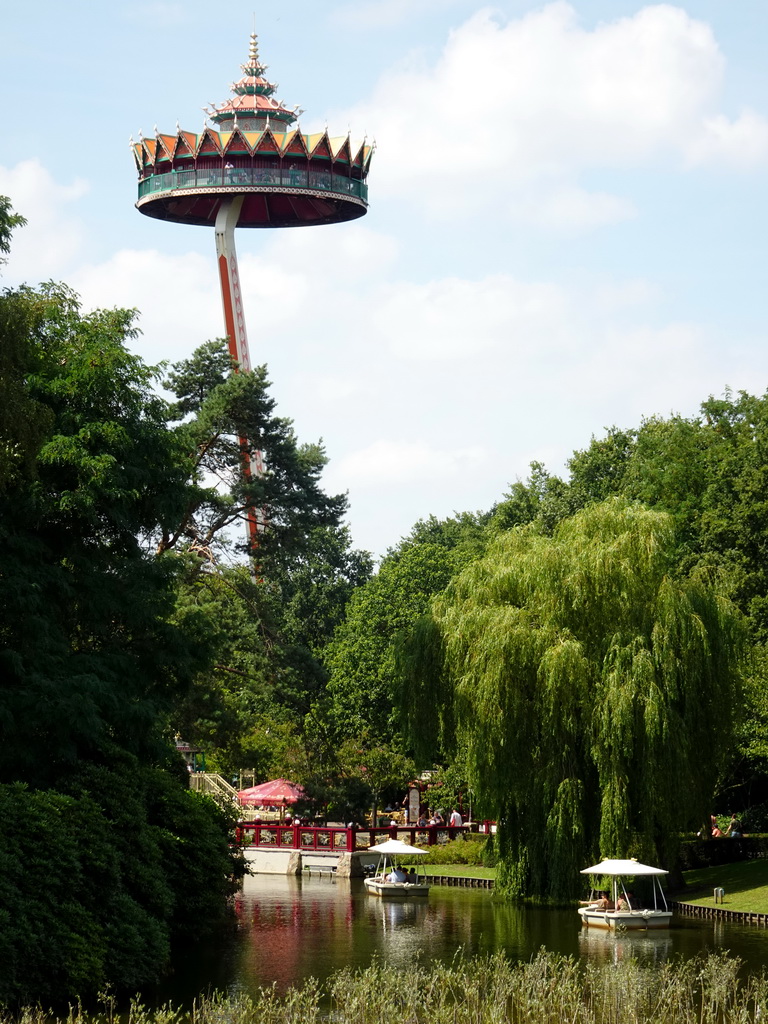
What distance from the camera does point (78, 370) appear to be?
29047 mm

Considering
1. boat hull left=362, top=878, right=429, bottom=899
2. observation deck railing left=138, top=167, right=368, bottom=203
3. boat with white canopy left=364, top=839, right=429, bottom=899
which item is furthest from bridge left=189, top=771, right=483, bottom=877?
observation deck railing left=138, top=167, right=368, bottom=203

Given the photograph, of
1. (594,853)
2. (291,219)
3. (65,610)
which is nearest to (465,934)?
(594,853)

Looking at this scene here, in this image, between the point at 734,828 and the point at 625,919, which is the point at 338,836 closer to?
the point at 734,828

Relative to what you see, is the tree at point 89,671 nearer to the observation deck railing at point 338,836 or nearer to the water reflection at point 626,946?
the water reflection at point 626,946

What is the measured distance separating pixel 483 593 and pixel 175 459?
8728 millimetres

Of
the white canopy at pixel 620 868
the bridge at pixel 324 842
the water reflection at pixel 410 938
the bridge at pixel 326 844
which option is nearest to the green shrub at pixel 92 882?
the water reflection at pixel 410 938

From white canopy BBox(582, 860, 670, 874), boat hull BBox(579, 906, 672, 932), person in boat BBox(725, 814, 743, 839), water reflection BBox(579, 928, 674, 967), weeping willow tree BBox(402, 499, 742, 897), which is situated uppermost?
weeping willow tree BBox(402, 499, 742, 897)

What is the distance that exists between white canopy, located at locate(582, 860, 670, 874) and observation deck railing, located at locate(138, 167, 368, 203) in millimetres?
41481

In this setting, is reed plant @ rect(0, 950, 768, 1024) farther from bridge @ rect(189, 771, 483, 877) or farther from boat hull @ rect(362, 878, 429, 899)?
bridge @ rect(189, 771, 483, 877)

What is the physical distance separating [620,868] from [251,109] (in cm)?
4660

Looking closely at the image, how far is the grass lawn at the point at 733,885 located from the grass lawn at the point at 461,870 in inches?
237

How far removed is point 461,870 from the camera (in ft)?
141

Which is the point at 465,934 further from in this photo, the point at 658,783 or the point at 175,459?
the point at 175,459

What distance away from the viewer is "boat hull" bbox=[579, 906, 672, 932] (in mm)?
29969
